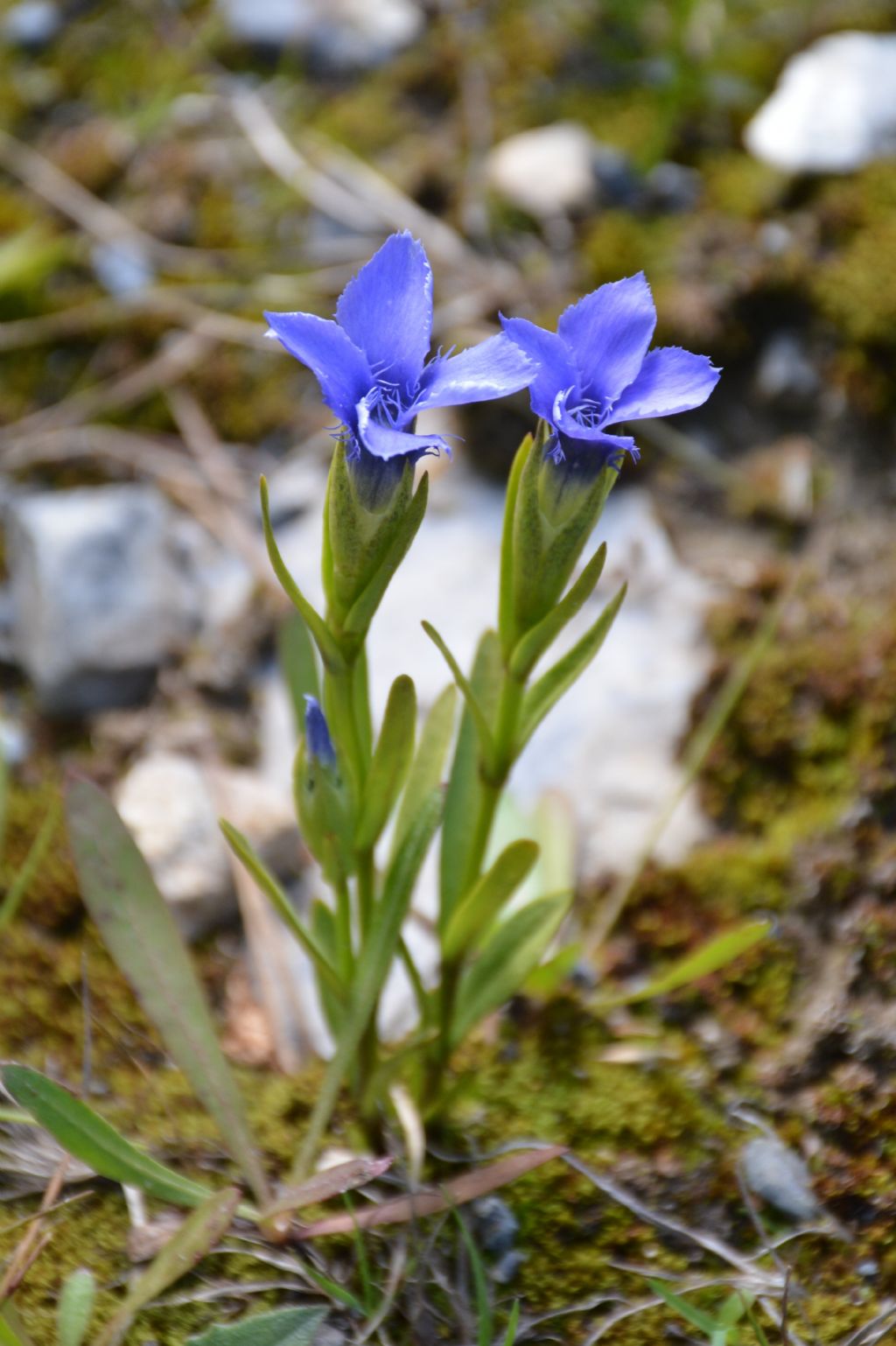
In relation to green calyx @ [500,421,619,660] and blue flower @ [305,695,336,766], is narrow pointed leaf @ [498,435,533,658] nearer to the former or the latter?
green calyx @ [500,421,619,660]

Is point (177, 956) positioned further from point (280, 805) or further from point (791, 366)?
point (791, 366)

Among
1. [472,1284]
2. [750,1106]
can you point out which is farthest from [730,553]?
[472,1284]

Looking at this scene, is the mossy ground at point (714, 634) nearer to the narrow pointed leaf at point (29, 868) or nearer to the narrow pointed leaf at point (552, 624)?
the narrow pointed leaf at point (29, 868)

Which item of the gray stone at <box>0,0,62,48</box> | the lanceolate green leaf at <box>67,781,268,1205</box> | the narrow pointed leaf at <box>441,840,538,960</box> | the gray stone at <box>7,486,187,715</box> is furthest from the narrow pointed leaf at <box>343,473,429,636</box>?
the gray stone at <box>0,0,62,48</box>

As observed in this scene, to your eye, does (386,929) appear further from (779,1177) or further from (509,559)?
(779,1177)

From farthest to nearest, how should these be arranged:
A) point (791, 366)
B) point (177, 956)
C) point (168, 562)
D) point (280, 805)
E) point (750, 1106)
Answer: point (791, 366)
point (168, 562)
point (280, 805)
point (750, 1106)
point (177, 956)

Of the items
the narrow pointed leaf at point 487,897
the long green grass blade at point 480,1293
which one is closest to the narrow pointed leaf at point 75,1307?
the long green grass blade at point 480,1293
